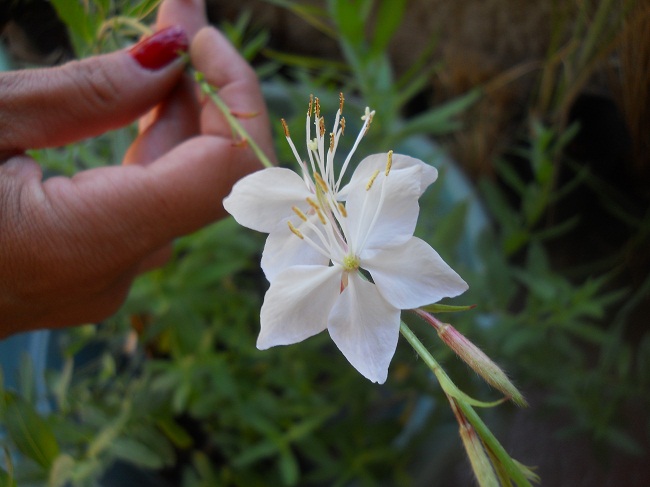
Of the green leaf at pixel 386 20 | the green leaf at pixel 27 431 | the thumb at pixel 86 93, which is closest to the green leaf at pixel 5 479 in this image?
the green leaf at pixel 27 431

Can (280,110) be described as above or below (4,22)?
below

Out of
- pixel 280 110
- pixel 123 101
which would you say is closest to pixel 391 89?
pixel 280 110

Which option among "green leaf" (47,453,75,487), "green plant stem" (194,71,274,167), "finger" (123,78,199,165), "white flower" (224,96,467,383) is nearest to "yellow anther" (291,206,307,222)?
"white flower" (224,96,467,383)

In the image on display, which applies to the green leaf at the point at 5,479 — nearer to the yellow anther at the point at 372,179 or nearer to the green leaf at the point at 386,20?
the yellow anther at the point at 372,179

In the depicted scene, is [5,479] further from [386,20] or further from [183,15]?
[386,20]

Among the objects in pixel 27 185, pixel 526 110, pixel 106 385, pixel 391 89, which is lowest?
pixel 106 385

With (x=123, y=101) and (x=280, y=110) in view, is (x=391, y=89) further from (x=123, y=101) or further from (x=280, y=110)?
(x=123, y=101)
